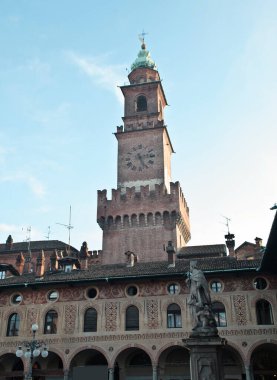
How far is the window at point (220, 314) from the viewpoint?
26625mm

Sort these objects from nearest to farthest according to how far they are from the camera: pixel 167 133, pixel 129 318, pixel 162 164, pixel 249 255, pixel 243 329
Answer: pixel 243 329
pixel 129 318
pixel 249 255
pixel 162 164
pixel 167 133

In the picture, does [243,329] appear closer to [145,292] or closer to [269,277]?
[269,277]

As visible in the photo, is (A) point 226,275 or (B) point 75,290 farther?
(B) point 75,290

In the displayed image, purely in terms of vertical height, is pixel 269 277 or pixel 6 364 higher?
pixel 269 277

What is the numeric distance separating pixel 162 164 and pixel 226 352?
22265mm

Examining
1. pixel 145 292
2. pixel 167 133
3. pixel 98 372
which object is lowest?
pixel 98 372

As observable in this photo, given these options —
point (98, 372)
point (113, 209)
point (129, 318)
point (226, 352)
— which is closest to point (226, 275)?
point (226, 352)

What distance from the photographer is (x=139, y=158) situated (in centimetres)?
4688

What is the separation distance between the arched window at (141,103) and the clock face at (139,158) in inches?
215

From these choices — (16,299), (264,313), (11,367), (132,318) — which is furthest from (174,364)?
(16,299)

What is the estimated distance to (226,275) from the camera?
27.5 meters

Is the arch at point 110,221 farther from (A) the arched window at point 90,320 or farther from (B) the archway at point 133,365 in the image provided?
(B) the archway at point 133,365

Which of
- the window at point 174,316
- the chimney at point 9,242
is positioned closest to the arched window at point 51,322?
the window at point 174,316

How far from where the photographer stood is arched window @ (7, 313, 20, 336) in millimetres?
29188
